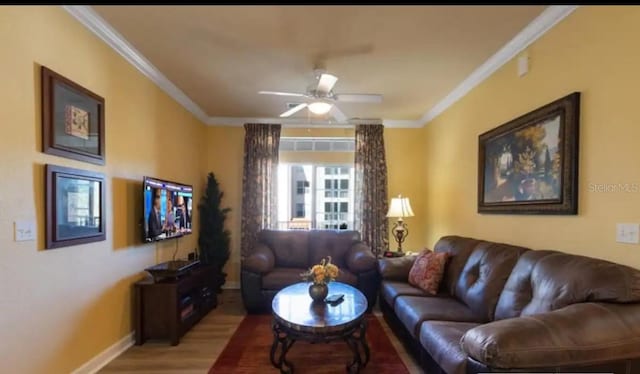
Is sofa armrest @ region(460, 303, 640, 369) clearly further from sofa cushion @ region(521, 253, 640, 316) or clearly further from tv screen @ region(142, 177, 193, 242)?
tv screen @ region(142, 177, 193, 242)

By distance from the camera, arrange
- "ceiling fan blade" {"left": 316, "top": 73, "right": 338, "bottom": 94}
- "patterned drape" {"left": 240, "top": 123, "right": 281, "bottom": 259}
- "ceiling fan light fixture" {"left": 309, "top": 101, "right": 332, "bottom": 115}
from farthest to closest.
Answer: "patterned drape" {"left": 240, "top": 123, "right": 281, "bottom": 259}
"ceiling fan light fixture" {"left": 309, "top": 101, "right": 332, "bottom": 115}
"ceiling fan blade" {"left": 316, "top": 73, "right": 338, "bottom": 94}

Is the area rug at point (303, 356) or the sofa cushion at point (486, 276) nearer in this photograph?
the sofa cushion at point (486, 276)

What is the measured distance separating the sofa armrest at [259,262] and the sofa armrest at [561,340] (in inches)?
112

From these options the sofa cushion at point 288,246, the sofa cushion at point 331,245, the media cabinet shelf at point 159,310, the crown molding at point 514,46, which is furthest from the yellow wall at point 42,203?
the crown molding at point 514,46

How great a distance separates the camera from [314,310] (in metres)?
2.69

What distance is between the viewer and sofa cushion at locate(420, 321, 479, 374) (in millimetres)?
1947

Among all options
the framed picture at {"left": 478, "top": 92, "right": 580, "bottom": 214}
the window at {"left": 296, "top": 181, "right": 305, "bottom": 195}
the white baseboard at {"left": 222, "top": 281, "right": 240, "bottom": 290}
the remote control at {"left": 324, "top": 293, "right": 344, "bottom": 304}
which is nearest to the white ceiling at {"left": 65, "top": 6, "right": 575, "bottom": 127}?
the framed picture at {"left": 478, "top": 92, "right": 580, "bottom": 214}

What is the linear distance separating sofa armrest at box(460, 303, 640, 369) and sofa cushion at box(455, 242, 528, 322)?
934 mm

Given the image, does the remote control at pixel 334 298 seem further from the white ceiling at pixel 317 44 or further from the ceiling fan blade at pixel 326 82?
the white ceiling at pixel 317 44

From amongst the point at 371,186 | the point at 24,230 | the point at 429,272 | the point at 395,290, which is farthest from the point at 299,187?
the point at 24,230

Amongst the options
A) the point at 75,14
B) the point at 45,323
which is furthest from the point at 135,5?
the point at 45,323

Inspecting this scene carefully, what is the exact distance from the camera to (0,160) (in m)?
1.91

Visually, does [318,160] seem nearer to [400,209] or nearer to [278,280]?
[400,209]

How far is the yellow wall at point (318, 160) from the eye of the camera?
5.57 metres
